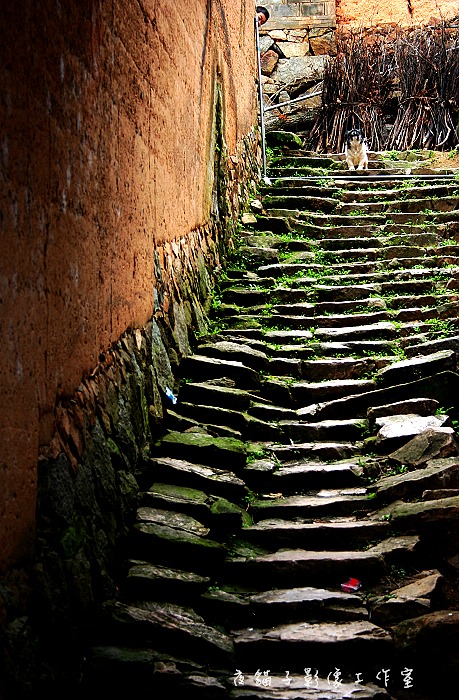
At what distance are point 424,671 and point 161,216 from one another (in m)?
Answer: 3.15

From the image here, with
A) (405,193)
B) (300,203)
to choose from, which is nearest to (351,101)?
(405,193)

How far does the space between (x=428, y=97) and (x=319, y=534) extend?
10.4 meters

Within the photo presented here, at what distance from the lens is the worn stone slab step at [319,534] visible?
4.04 m

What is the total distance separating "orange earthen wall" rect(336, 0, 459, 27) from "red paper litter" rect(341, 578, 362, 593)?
1417cm

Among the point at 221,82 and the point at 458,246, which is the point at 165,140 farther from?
the point at 458,246

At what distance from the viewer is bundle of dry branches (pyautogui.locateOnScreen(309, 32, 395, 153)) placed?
41.4 feet

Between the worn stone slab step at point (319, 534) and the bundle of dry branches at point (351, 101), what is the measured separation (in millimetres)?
9474

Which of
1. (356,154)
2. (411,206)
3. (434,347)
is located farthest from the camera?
(356,154)

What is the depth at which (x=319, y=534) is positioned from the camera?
406 cm

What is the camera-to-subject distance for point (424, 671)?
10.7 feet

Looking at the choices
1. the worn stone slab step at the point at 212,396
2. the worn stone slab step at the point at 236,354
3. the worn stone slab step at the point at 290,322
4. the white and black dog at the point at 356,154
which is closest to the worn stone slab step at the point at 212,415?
the worn stone slab step at the point at 212,396

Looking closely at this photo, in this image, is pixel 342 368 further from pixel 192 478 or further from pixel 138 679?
pixel 138 679

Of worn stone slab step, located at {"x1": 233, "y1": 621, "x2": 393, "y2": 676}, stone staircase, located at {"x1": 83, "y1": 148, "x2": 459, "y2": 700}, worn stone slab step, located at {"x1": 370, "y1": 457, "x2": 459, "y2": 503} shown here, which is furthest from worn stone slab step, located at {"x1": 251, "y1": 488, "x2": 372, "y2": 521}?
worn stone slab step, located at {"x1": 233, "y1": 621, "x2": 393, "y2": 676}

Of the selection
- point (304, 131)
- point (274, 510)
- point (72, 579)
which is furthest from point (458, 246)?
point (304, 131)
